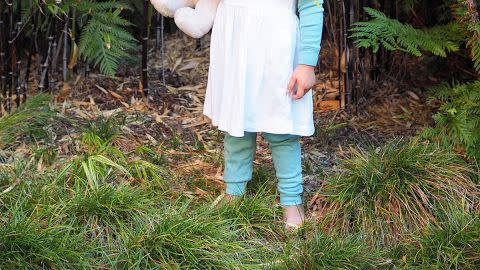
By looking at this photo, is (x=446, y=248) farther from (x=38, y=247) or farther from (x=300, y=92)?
(x=38, y=247)

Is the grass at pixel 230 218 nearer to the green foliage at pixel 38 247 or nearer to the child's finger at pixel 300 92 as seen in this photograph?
the green foliage at pixel 38 247

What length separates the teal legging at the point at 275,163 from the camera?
312cm

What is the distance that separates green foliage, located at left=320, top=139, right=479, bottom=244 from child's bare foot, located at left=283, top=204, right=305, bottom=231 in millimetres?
101

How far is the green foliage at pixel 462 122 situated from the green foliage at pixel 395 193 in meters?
0.08

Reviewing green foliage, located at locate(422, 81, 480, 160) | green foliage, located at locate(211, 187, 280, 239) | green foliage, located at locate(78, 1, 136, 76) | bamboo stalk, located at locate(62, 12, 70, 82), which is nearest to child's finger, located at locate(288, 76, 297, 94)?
green foliage, located at locate(211, 187, 280, 239)

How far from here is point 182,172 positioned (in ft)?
11.9

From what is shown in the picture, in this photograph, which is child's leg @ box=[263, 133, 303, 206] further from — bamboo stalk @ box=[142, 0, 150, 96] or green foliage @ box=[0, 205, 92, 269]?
bamboo stalk @ box=[142, 0, 150, 96]

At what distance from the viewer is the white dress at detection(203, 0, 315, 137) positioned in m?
2.92

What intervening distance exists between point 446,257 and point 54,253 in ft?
4.41

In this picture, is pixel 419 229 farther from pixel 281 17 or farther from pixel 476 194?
pixel 281 17

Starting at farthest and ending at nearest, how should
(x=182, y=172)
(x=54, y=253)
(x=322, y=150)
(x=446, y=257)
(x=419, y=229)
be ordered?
(x=322, y=150) < (x=182, y=172) < (x=419, y=229) < (x=446, y=257) < (x=54, y=253)

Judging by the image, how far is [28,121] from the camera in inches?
155

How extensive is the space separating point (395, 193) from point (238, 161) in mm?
614

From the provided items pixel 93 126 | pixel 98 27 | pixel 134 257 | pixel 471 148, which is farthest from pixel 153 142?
pixel 471 148
